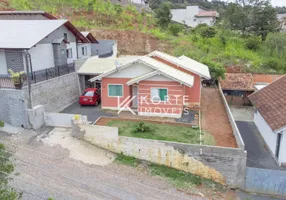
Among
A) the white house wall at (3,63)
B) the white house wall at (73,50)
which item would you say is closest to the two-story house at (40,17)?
the white house wall at (73,50)

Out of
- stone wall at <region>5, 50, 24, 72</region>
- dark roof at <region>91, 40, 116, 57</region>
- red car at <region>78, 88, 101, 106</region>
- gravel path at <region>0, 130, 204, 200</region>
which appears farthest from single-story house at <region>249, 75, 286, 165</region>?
dark roof at <region>91, 40, 116, 57</region>

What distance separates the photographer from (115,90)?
2083 centimetres

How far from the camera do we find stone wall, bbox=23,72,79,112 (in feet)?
59.6

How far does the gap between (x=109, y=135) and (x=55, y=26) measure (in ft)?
35.9

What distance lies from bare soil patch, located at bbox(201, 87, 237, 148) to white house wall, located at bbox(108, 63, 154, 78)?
585 cm

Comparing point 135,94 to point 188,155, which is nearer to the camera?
point 188,155

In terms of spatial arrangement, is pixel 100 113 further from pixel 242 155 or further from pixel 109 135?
pixel 242 155

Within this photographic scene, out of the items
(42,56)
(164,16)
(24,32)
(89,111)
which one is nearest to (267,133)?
(89,111)

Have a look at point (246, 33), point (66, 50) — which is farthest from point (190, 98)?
point (246, 33)

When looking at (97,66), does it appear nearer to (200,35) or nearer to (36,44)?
(36,44)

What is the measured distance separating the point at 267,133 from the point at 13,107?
56.2 ft

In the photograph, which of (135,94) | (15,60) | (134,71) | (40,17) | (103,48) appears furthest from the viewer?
(103,48)

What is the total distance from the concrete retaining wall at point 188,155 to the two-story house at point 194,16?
5986 centimetres

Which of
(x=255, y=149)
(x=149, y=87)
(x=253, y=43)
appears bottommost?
(x=255, y=149)
